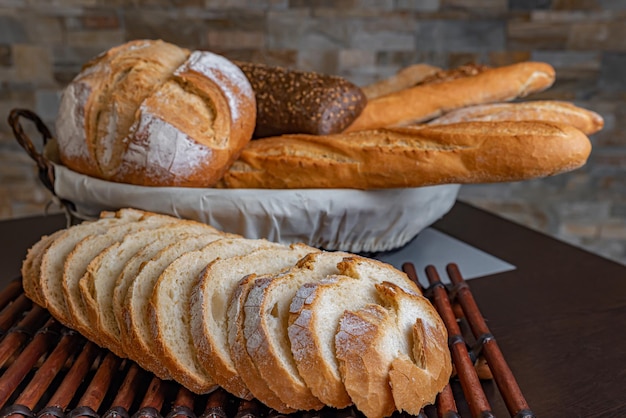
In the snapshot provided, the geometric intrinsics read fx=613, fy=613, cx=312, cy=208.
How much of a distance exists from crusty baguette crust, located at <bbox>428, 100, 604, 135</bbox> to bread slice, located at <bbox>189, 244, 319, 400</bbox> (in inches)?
26.7

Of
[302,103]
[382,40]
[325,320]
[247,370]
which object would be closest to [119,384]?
[247,370]

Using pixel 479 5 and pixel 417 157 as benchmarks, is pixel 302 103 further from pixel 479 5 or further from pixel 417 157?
pixel 479 5

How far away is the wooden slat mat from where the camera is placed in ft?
2.86

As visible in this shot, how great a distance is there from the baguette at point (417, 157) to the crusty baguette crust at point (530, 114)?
18 cm

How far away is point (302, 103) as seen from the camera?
1.62 m

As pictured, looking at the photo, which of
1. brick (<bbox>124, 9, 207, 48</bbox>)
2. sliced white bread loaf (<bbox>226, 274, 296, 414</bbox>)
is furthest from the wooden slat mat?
brick (<bbox>124, 9, 207, 48</bbox>)

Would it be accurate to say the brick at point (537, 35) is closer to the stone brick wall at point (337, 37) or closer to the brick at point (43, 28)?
the stone brick wall at point (337, 37)

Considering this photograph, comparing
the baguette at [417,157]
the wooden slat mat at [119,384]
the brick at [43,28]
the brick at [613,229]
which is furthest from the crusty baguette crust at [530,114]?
the brick at [43,28]

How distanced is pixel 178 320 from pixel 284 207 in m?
0.48

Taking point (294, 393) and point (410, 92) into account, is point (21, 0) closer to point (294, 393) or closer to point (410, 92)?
point (410, 92)

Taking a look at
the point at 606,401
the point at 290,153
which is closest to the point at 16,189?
the point at 290,153

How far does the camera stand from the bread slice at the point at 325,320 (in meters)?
0.84

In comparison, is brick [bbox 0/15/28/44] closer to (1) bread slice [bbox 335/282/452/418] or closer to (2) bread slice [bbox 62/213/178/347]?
(2) bread slice [bbox 62/213/178/347]

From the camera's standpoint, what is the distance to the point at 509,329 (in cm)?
118
